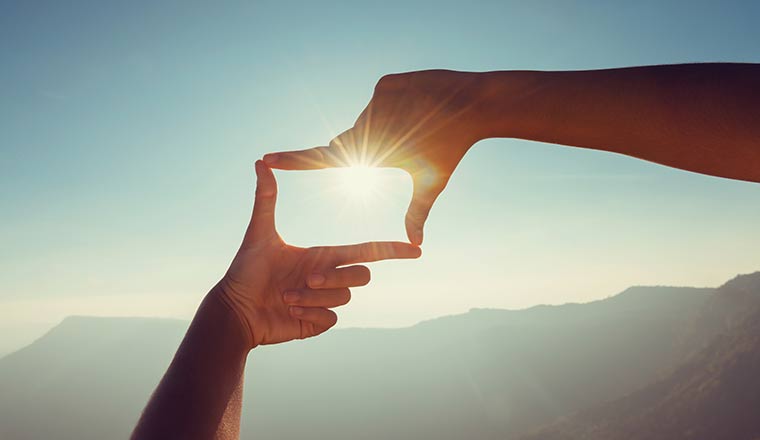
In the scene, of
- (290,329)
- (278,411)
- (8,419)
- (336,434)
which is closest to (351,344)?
(278,411)

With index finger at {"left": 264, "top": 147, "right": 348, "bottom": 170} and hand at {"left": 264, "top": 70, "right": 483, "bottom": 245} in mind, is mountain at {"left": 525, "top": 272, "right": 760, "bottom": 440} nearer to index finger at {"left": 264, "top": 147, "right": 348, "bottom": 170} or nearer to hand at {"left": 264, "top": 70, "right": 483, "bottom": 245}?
hand at {"left": 264, "top": 70, "right": 483, "bottom": 245}

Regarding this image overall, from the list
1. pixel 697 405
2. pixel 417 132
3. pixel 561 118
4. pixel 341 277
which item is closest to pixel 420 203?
pixel 417 132

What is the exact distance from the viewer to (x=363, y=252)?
243cm

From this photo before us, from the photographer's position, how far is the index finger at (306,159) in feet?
5.85

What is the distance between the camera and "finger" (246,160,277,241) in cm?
230

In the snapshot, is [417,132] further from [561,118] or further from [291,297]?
[291,297]

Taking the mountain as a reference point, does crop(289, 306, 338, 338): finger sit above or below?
above

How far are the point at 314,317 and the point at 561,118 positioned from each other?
5.56 ft

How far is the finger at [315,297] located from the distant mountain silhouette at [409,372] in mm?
88115

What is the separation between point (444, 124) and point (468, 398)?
418 feet

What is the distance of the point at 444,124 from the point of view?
1.58m

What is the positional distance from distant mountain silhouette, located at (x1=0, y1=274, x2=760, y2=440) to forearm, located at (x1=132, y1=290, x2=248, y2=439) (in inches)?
3486

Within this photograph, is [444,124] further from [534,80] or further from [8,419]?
[8,419]

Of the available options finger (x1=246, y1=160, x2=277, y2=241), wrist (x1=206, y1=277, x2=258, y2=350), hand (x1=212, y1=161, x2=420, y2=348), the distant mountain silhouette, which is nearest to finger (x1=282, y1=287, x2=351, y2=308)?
hand (x1=212, y1=161, x2=420, y2=348)
